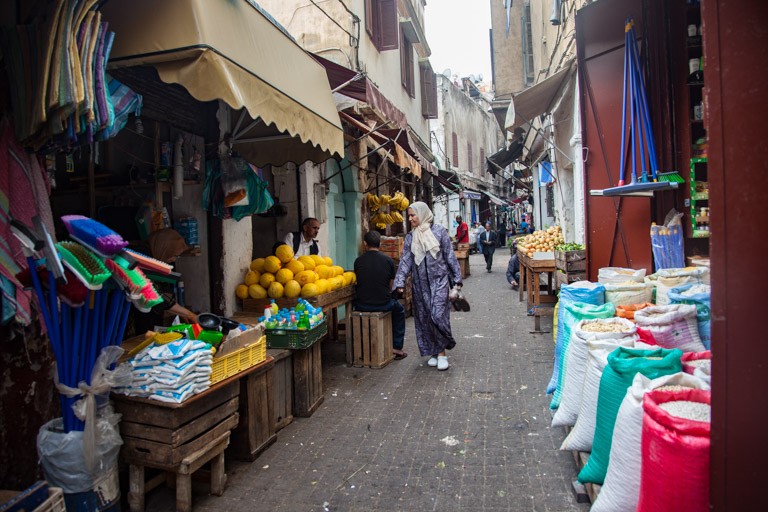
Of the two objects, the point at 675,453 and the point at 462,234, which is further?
the point at 462,234

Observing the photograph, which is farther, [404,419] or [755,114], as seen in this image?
[404,419]

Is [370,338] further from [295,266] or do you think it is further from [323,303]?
[295,266]

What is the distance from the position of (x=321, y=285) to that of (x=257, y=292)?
2.40 ft

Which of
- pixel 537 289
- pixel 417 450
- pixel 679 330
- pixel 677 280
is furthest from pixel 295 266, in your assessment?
pixel 537 289

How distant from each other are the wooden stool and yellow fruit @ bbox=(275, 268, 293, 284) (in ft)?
3.83

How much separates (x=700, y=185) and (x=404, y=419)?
3.74 m

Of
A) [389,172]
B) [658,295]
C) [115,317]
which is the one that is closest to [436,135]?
[389,172]

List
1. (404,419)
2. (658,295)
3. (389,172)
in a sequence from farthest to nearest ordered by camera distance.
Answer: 1. (389,172)
2. (404,419)
3. (658,295)

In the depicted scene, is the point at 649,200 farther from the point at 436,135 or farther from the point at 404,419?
the point at 436,135

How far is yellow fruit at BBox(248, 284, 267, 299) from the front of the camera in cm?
568

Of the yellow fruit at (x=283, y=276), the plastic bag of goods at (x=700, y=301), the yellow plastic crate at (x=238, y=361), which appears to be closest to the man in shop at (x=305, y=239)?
the yellow fruit at (x=283, y=276)

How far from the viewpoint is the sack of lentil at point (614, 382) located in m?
2.50

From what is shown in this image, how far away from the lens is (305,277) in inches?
228

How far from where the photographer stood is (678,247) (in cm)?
500
